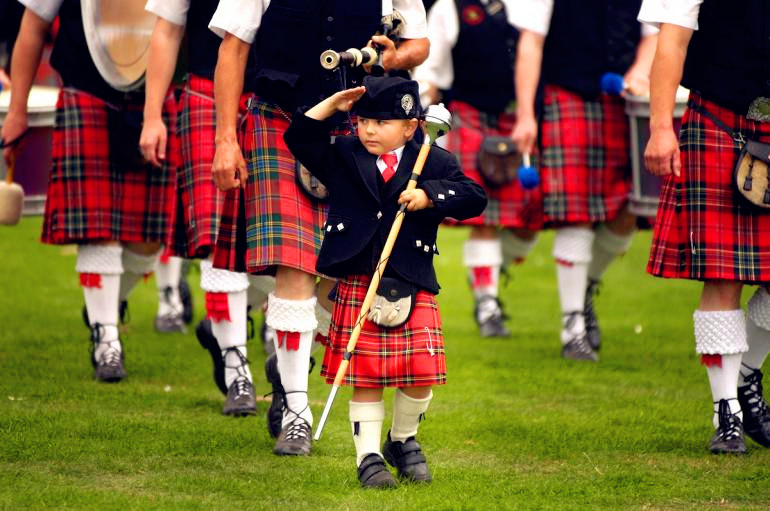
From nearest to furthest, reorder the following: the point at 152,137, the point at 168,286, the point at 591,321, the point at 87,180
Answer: the point at 152,137, the point at 87,180, the point at 591,321, the point at 168,286

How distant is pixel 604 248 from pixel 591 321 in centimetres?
37

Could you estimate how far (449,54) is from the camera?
8.16 metres

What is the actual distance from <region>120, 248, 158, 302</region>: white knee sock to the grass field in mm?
376

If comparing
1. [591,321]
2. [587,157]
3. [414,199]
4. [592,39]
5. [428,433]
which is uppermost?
[592,39]

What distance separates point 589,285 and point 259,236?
3277 mm

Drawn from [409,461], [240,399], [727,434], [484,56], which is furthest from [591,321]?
[409,461]

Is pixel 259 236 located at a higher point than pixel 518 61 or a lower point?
lower

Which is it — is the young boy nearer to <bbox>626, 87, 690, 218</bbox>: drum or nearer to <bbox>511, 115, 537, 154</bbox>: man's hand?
<bbox>626, 87, 690, 218</bbox>: drum

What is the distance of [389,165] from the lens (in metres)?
4.70

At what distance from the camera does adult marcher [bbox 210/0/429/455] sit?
16.8ft

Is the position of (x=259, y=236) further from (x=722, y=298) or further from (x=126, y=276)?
Result: (x=126, y=276)

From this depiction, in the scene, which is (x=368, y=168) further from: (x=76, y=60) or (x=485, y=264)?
(x=485, y=264)

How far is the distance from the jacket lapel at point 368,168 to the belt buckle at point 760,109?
4.33 ft

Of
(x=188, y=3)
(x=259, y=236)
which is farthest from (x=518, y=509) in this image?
(x=188, y=3)
